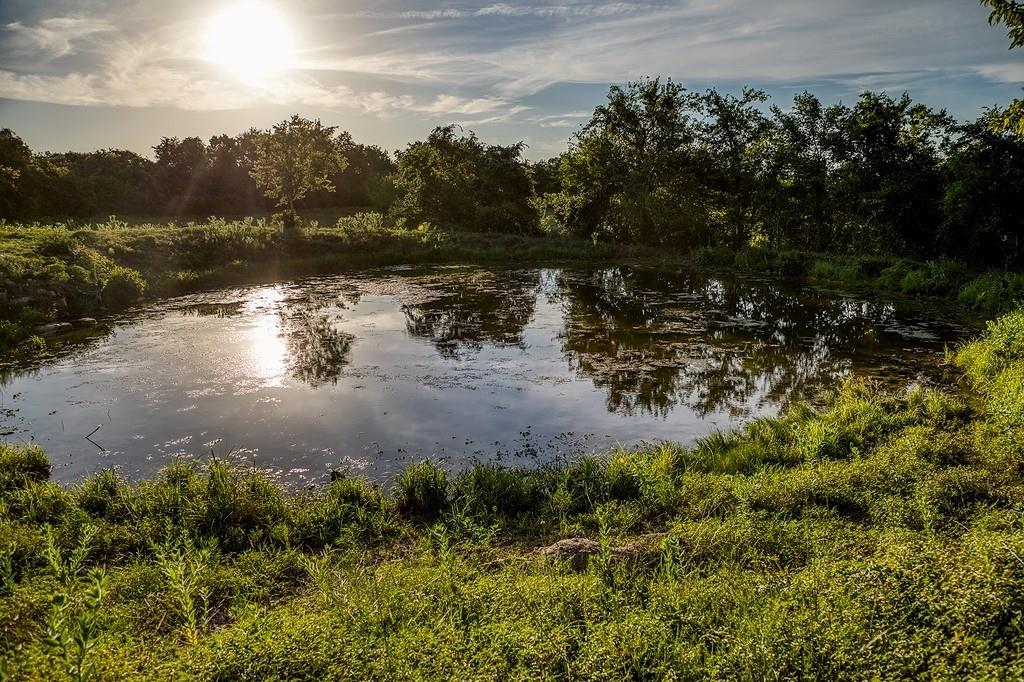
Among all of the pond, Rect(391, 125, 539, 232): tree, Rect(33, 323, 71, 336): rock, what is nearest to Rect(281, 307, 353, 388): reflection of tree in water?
the pond

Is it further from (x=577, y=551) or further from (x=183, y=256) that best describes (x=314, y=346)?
(x=183, y=256)

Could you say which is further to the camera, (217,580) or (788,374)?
(788,374)

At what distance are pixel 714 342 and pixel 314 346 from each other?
36.1 feet

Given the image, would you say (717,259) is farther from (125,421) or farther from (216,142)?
(216,142)

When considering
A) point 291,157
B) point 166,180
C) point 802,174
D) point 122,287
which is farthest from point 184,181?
point 802,174

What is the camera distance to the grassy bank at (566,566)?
383cm

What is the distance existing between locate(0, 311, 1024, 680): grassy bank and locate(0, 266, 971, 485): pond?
1.21m

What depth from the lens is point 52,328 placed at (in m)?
16.1

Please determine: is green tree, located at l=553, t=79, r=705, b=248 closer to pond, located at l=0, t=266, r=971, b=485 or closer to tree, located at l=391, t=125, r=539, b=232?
tree, located at l=391, t=125, r=539, b=232

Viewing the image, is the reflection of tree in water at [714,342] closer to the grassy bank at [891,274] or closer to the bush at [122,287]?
the grassy bank at [891,274]

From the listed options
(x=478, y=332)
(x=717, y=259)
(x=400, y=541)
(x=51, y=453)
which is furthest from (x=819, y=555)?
(x=717, y=259)

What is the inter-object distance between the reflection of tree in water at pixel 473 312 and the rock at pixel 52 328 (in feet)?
32.7

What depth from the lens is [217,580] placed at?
5496mm

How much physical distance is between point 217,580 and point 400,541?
189cm
